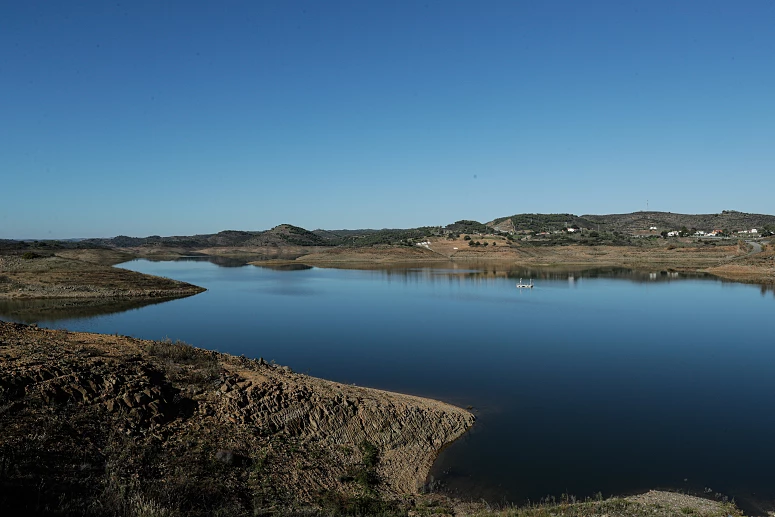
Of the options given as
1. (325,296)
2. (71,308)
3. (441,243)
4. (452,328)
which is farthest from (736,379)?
(441,243)

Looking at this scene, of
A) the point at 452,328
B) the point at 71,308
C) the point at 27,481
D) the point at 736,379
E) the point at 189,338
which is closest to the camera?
the point at 27,481

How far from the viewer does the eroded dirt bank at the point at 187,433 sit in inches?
314

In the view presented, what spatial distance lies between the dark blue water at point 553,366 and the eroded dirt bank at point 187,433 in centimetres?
212

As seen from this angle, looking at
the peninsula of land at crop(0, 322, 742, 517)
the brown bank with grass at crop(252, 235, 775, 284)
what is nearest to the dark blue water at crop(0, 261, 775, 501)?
the peninsula of land at crop(0, 322, 742, 517)

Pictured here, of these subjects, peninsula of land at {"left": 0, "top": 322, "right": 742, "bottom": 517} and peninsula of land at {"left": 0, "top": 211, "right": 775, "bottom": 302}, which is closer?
peninsula of land at {"left": 0, "top": 322, "right": 742, "bottom": 517}

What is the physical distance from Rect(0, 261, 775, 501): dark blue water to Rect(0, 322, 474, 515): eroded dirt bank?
2.12 m

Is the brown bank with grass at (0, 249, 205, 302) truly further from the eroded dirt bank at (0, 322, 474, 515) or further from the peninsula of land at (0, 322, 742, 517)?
the peninsula of land at (0, 322, 742, 517)

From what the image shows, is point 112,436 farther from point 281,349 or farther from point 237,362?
point 281,349

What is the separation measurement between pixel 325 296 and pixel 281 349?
23.8 m

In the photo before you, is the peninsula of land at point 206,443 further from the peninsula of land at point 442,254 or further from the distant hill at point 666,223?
the distant hill at point 666,223

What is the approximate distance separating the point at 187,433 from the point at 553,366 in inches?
623

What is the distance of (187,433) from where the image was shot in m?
10.6

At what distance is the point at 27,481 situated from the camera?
7.40 metres

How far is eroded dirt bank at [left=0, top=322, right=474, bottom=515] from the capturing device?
26.2 feet
